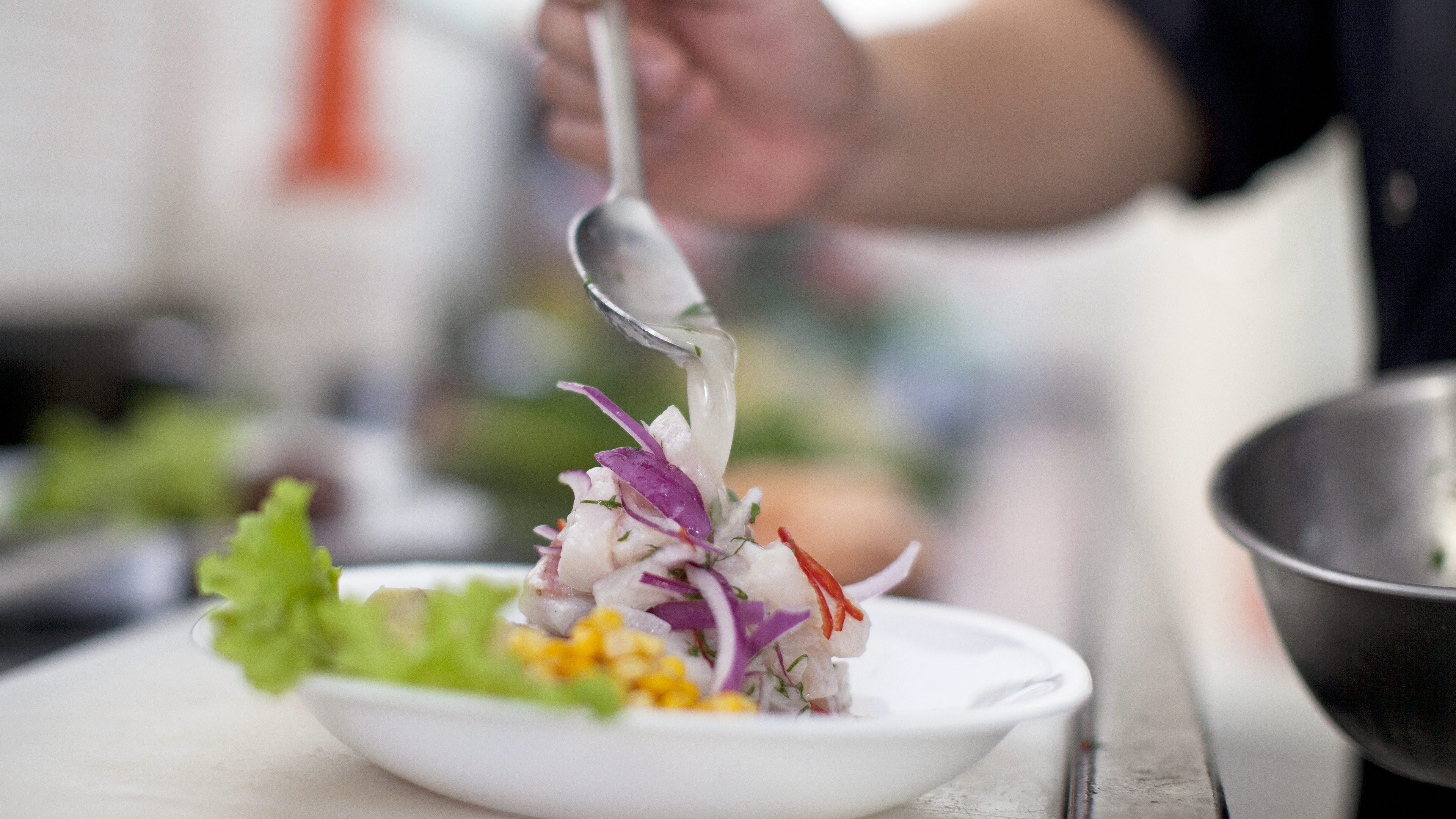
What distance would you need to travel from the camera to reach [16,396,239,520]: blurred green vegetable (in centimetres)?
169

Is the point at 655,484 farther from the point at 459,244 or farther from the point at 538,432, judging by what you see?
the point at 459,244

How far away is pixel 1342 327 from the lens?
2.92 meters

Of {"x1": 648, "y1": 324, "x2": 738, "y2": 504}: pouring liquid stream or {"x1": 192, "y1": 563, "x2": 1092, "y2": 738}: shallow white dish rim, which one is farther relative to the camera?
{"x1": 648, "y1": 324, "x2": 738, "y2": 504}: pouring liquid stream

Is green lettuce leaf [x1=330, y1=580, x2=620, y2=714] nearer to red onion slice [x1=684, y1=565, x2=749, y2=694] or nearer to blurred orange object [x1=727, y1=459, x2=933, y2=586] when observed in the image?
red onion slice [x1=684, y1=565, x2=749, y2=694]

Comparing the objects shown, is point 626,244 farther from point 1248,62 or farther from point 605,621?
point 1248,62

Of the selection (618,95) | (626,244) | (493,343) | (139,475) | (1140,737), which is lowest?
(493,343)

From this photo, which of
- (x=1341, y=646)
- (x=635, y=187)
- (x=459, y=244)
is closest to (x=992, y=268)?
(x=459, y=244)

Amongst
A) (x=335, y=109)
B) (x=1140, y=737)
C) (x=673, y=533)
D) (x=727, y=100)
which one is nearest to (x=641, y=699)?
(x=673, y=533)

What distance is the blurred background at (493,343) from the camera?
1733 mm

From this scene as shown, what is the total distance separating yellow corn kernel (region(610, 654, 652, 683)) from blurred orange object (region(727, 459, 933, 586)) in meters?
0.69

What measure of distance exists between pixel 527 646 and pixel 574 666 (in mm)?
24

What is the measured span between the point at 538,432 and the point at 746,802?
1.65 meters

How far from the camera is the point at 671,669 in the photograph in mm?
535

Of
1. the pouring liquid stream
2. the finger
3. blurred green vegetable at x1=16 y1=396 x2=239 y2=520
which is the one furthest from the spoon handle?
blurred green vegetable at x1=16 y1=396 x2=239 y2=520
